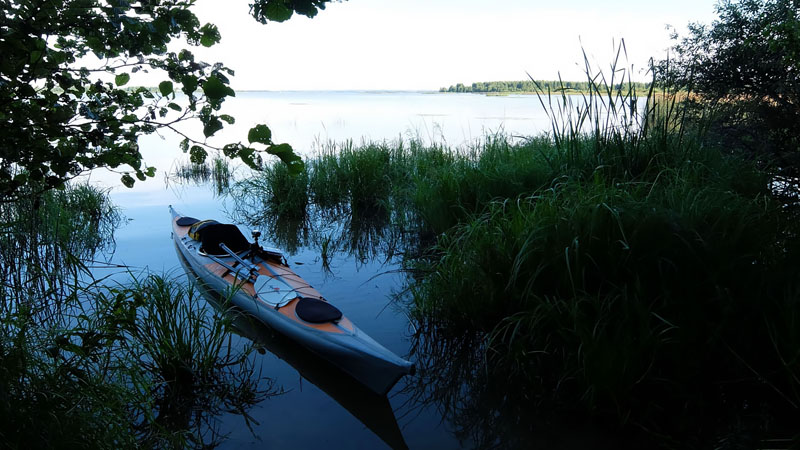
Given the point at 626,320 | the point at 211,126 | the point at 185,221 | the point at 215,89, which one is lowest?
the point at 185,221

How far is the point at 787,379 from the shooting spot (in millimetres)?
2525

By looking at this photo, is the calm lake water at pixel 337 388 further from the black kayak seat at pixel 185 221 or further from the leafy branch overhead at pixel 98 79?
the leafy branch overhead at pixel 98 79

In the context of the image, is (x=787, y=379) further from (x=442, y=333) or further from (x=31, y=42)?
(x=31, y=42)

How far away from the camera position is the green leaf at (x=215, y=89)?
5.66 feet

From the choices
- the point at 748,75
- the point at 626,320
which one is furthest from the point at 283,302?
the point at 748,75

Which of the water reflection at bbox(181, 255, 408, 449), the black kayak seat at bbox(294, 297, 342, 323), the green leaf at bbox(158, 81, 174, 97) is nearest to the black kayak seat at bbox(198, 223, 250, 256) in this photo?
the water reflection at bbox(181, 255, 408, 449)

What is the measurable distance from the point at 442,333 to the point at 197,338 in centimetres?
172

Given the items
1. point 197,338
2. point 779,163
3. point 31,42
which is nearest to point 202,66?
point 31,42

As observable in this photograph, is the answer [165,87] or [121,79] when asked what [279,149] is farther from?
[121,79]

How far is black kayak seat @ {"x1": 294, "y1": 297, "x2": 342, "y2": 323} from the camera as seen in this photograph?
3.70 meters

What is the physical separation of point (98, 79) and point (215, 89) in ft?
3.00

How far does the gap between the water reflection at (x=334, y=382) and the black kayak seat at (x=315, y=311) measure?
0.34m

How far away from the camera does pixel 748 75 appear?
7398mm

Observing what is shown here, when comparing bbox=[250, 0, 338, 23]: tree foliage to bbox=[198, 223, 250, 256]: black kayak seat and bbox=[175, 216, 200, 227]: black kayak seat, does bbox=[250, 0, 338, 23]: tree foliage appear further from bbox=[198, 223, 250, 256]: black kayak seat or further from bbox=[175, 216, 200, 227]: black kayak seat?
bbox=[175, 216, 200, 227]: black kayak seat
